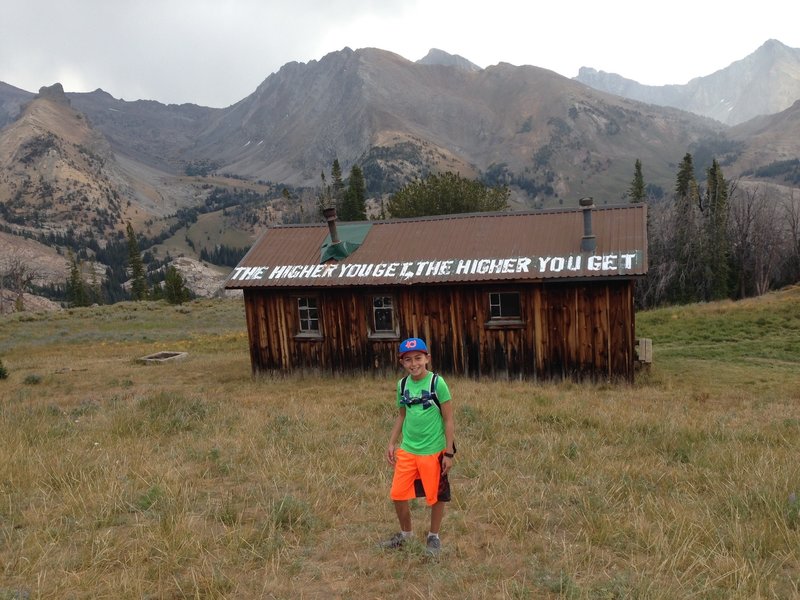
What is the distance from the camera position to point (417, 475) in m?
4.73

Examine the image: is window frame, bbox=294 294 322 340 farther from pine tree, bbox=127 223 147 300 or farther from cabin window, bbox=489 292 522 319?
pine tree, bbox=127 223 147 300

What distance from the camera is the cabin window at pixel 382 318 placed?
15523 millimetres

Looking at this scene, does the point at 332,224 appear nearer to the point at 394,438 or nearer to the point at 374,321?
the point at 374,321

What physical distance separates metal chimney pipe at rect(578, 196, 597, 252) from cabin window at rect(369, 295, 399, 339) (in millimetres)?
5650

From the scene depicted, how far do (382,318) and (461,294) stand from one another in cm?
268

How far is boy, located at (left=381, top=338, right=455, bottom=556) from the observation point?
183 inches

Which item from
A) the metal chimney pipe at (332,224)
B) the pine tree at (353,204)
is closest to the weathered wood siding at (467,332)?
the metal chimney pipe at (332,224)

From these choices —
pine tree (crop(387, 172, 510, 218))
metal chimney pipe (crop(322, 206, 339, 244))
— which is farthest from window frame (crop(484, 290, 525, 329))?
pine tree (crop(387, 172, 510, 218))

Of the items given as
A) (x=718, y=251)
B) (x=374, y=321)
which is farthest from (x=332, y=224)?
(x=718, y=251)

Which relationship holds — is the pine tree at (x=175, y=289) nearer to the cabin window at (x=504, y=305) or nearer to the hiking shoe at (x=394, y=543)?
the cabin window at (x=504, y=305)

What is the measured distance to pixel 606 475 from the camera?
652 centimetres

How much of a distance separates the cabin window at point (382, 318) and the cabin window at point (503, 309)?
9.47 feet

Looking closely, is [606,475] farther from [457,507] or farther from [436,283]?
[436,283]

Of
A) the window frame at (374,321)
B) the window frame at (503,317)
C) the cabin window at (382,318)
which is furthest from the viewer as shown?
the cabin window at (382,318)
